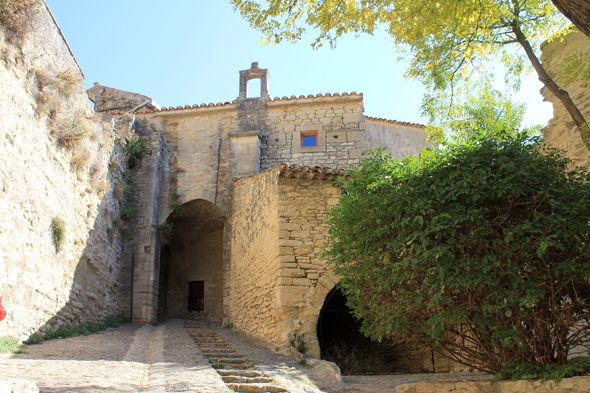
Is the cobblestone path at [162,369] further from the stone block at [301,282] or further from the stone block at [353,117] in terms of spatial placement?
the stone block at [353,117]

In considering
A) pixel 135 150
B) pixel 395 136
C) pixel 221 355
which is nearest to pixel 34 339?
pixel 221 355

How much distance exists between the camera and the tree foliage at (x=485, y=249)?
4082 mm

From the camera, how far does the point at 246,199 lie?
11.0 meters

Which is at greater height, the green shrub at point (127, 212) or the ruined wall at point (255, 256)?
the green shrub at point (127, 212)

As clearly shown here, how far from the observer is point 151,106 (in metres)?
17.3

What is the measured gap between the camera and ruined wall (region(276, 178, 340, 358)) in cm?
784

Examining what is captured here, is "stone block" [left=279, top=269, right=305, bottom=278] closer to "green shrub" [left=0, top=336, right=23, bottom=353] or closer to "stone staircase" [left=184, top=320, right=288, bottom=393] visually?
"stone staircase" [left=184, top=320, right=288, bottom=393]

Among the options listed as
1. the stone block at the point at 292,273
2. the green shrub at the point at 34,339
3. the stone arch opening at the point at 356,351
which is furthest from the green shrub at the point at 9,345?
the stone arch opening at the point at 356,351

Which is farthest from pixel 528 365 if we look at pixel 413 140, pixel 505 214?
pixel 413 140

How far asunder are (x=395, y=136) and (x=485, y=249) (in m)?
13.3

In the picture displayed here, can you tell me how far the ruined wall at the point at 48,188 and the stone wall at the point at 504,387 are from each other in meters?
5.78

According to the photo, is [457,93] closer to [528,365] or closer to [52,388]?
[528,365]

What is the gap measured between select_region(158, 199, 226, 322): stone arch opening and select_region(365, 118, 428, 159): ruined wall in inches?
259

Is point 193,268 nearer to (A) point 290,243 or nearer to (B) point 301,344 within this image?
(A) point 290,243
